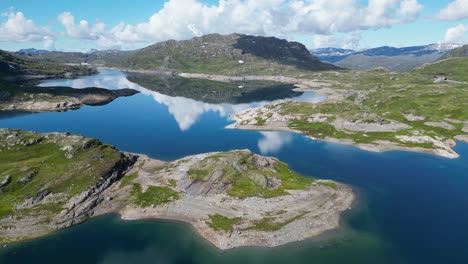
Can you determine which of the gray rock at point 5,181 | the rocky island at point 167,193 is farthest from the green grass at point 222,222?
the gray rock at point 5,181

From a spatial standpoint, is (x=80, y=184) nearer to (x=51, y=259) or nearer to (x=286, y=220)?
(x=51, y=259)

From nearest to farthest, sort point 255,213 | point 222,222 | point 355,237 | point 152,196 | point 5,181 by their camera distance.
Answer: point 355,237, point 222,222, point 255,213, point 5,181, point 152,196

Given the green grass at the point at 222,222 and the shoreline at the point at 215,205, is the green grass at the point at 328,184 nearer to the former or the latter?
the shoreline at the point at 215,205

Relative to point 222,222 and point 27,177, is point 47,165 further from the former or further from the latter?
point 222,222

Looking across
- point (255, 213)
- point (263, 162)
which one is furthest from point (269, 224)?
point (263, 162)

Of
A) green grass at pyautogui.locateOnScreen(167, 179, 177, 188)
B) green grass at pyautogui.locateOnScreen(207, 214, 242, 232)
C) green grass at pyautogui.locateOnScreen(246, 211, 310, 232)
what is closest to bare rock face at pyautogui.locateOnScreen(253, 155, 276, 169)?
green grass at pyautogui.locateOnScreen(167, 179, 177, 188)
